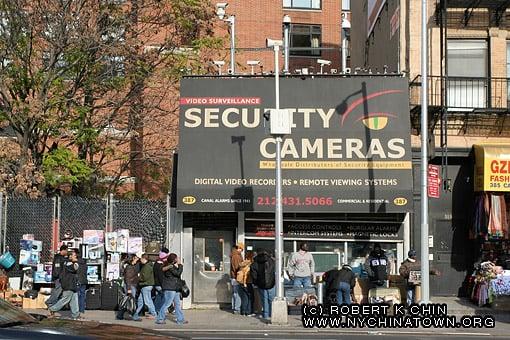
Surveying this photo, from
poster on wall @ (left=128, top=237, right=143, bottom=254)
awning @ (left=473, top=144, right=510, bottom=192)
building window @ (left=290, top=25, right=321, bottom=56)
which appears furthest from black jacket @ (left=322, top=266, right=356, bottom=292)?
building window @ (left=290, top=25, right=321, bottom=56)

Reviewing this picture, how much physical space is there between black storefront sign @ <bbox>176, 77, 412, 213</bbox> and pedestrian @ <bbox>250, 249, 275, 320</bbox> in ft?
6.36

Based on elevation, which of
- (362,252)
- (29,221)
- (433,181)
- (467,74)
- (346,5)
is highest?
(346,5)

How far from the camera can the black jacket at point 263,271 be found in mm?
17672

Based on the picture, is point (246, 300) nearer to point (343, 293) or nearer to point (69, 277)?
point (343, 293)

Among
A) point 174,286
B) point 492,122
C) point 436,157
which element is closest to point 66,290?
point 174,286

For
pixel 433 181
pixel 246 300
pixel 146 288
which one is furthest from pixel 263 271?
pixel 433 181

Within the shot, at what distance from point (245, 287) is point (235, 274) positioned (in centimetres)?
42

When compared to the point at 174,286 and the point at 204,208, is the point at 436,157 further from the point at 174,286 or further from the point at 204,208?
the point at 174,286

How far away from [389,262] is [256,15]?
22076 mm

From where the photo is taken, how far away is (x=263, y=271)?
58.2ft

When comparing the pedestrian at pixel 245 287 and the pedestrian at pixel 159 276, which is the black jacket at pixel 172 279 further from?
the pedestrian at pixel 245 287

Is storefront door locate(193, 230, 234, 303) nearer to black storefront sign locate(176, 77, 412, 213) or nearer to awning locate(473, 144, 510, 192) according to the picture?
black storefront sign locate(176, 77, 412, 213)

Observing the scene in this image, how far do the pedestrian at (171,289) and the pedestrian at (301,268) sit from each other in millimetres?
3040

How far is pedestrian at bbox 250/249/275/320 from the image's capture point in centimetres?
1767
